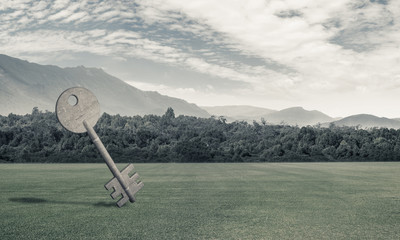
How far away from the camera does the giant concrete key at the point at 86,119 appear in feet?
42.2

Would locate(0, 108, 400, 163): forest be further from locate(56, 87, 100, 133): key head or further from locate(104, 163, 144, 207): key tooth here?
locate(56, 87, 100, 133): key head

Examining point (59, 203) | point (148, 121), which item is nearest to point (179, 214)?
point (59, 203)

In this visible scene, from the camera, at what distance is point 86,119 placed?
13219 millimetres

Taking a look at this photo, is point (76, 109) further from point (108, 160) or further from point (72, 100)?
point (108, 160)

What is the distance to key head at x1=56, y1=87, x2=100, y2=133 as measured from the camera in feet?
42.2

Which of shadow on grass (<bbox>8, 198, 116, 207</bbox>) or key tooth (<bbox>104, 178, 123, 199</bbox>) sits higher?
key tooth (<bbox>104, 178, 123, 199</bbox>)

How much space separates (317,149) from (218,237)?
79325 millimetres

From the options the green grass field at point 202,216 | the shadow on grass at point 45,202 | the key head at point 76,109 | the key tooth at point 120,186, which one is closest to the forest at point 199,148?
the green grass field at point 202,216

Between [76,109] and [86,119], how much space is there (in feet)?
1.50

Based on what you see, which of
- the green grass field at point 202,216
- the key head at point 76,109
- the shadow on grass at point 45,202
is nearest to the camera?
the green grass field at point 202,216

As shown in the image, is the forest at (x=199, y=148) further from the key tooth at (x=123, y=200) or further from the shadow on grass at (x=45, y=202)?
the key tooth at (x=123, y=200)

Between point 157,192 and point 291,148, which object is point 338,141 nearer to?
point 291,148

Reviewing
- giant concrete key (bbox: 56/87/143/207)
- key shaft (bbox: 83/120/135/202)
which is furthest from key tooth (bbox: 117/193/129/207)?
key shaft (bbox: 83/120/135/202)

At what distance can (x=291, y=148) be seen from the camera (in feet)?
281
